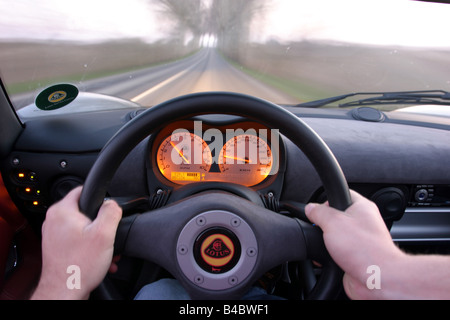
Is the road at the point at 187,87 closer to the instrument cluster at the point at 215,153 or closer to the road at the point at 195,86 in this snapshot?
the road at the point at 195,86

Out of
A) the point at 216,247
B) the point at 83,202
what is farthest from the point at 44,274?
the point at 216,247

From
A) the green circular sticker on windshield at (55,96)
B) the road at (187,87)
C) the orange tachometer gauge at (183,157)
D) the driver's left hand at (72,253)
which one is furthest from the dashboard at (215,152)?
the driver's left hand at (72,253)

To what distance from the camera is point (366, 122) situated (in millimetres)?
2660

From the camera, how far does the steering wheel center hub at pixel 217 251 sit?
1.23 metres

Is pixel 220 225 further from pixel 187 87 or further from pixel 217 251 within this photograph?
pixel 187 87

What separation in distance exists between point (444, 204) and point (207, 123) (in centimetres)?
179

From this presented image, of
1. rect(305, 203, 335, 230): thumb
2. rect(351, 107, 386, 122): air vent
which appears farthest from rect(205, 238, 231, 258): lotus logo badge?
rect(351, 107, 386, 122): air vent

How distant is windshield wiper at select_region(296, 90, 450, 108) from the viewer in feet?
8.64

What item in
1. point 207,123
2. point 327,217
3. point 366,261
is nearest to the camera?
point 366,261

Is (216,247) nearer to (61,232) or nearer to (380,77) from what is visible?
(61,232)

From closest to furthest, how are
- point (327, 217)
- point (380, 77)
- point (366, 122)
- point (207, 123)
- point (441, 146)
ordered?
point (327, 217) < point (207, 123) < point (441, 146) < point (366, 122) < point (380, 77)

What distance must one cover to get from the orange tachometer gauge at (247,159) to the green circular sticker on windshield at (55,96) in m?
1.08

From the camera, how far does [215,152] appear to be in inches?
84.9
